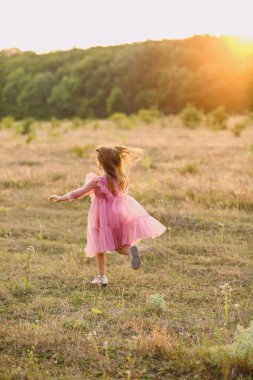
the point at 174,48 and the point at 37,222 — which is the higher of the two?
the point at 174,48

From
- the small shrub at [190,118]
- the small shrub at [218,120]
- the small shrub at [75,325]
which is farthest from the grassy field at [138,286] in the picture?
the small shrub at [190,118]

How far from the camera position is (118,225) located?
643cm

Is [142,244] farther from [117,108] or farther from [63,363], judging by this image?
[117,108]

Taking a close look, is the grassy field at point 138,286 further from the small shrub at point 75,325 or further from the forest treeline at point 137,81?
the forest treeline at point 137,81

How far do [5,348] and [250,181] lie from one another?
7876 mm

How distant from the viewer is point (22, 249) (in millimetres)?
8227

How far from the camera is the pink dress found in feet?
20.9

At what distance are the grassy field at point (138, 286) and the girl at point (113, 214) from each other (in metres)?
0.55

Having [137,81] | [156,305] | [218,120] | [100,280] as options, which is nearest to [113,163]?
[100,280]

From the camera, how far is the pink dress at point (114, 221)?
20.9 feet

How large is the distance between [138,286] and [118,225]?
79 cm

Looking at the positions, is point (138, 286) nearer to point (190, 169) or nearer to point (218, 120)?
point (190, 169)

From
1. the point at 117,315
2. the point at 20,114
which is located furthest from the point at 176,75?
the point at 117,315

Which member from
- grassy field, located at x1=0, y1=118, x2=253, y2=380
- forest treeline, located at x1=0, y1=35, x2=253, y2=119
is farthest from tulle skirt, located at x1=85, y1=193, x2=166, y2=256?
forest treeline, located at x1=0, y1=35, x2=253, y2=119
